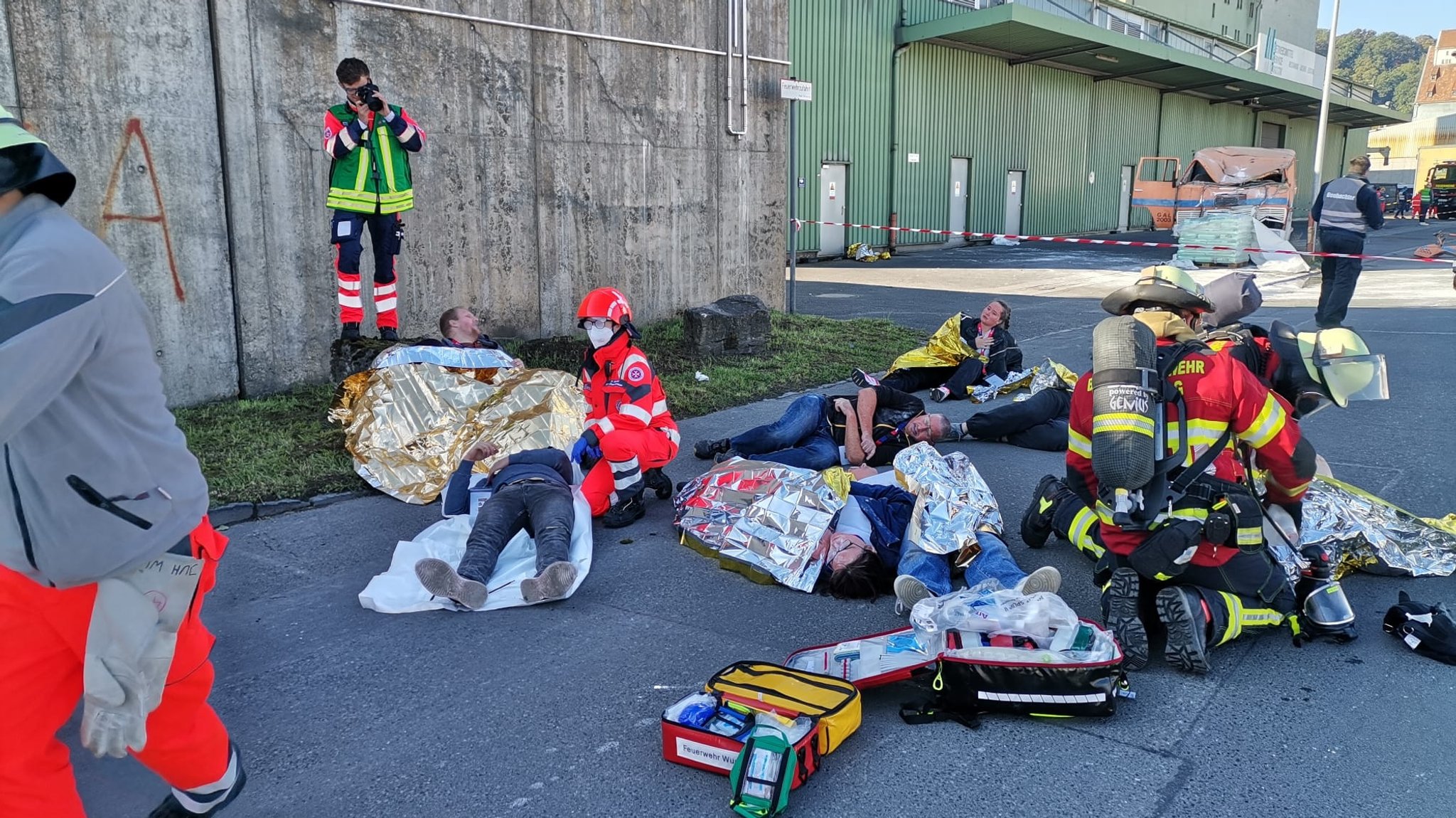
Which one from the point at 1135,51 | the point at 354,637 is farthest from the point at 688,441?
the point at 1135,51

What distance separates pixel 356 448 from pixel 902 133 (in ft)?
69.3

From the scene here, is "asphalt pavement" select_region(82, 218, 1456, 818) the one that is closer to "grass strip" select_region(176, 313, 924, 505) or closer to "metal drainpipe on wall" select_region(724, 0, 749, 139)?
"grass strip" select_region(176, 313, 924, 505)

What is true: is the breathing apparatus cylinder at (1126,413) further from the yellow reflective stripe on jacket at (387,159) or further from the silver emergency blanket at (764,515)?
the yellow reflective stripe on jacket at (387,159)

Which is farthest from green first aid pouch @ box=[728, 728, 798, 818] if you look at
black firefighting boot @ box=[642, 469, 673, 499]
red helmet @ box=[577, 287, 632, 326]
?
black firefighting boot @ box=[642, 469, 673, 499]

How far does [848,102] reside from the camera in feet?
75.3

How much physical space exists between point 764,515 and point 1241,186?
66.1ft

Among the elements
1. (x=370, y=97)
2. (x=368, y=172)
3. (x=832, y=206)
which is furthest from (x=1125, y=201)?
(x=370, y=97)

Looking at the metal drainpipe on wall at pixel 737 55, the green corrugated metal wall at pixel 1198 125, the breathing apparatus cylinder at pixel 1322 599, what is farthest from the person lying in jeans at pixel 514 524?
the green corrugated metal wall at pixel 1198 125

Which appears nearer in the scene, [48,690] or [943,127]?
[48,690]

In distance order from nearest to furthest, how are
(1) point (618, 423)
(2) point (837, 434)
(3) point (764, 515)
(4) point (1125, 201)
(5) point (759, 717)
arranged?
(5) point (759, 717)
(3) point (764, 515)
(1) point (618, 423)
(2) point (837, 434)
(4) point (1125, 201)

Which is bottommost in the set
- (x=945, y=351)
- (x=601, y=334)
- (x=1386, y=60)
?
(x=945, y=351)

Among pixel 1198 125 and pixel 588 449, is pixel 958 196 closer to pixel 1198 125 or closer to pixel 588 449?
pixel 1198 125

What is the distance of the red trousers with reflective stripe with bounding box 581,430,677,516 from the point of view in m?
5.30

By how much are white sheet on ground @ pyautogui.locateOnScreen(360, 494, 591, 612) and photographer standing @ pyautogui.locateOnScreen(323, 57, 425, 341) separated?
10.8ft
